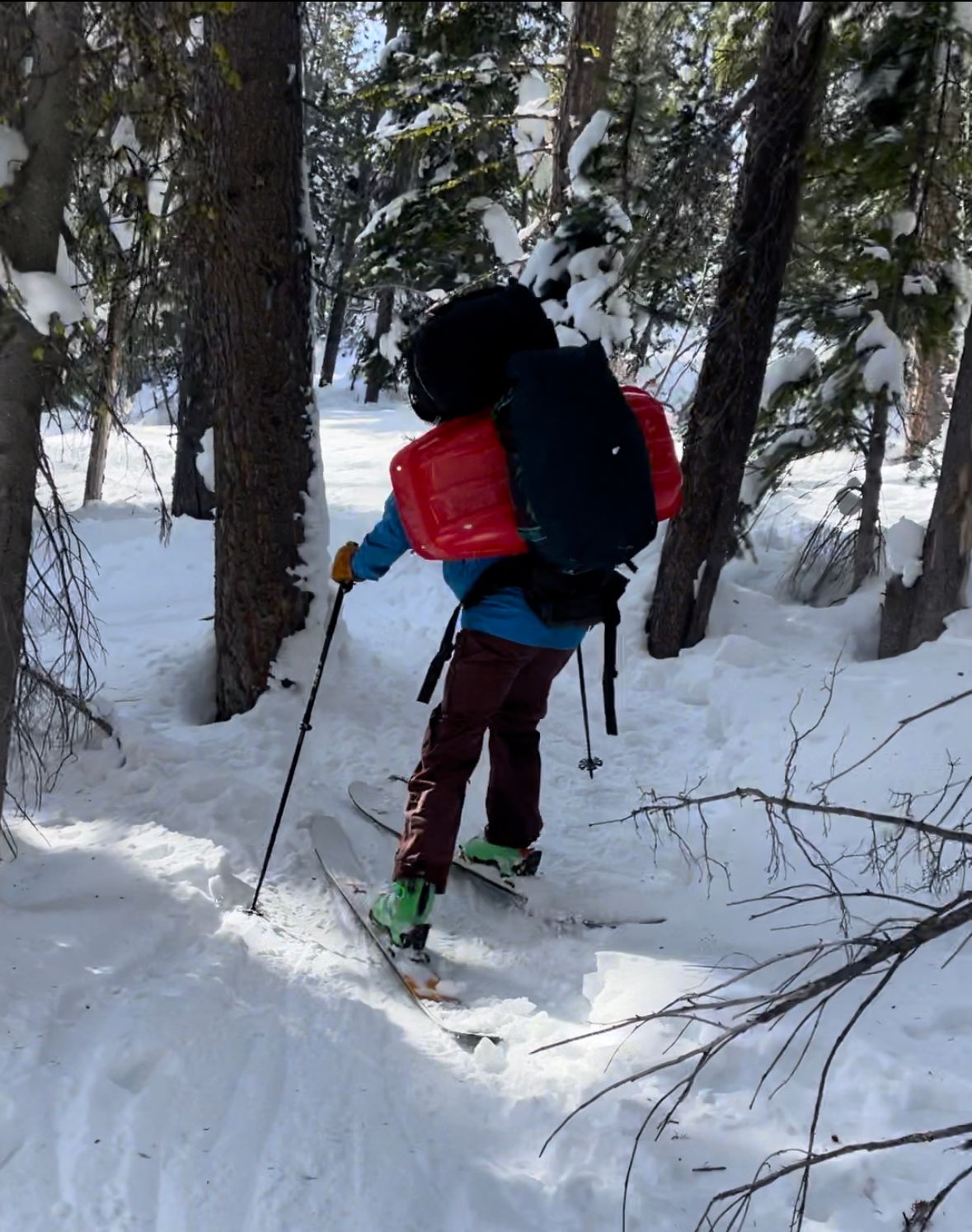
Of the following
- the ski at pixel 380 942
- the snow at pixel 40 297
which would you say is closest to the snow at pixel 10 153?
the snow at pixel 40 297

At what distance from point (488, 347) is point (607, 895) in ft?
7.92

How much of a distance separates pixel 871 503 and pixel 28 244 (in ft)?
20.6

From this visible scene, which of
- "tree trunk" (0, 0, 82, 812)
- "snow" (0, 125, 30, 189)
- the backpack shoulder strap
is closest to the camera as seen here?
"tree trunk" (0, 0, 82, 812)

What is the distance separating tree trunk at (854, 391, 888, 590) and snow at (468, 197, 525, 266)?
11.8 ft

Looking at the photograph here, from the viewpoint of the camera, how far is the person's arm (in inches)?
150

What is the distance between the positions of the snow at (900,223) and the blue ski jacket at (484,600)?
181 inches

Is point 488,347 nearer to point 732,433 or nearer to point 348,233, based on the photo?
point 732,433

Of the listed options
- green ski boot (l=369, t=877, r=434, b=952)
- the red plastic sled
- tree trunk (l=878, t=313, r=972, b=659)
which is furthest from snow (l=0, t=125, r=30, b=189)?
tree trunk (l=878, t=313, r=972, b=659)

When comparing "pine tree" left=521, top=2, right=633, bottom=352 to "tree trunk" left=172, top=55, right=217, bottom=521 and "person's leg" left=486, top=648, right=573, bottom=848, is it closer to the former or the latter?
"tree trunk" left=172, top=55, right=217, bottom=521

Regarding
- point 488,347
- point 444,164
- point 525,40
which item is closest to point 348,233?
point 444,164

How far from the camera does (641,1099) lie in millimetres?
2836

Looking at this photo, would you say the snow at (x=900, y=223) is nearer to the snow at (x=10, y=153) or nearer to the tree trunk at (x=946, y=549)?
the tree trunk at (x=946, y=549)

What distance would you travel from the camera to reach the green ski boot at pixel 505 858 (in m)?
4.40

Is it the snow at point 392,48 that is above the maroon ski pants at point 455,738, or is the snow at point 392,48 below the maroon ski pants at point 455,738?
above
